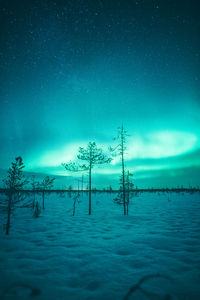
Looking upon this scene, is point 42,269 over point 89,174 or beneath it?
beneath

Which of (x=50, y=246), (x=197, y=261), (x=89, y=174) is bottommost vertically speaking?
(x=50, y=246)

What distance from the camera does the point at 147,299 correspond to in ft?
8.53

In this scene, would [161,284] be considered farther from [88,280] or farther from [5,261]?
[5,261]

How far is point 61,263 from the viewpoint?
13.3ft

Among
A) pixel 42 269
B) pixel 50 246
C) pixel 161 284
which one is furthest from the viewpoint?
pixel 50 246

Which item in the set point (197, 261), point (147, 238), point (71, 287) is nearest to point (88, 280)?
point (71, 287)

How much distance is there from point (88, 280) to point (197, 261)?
324cm

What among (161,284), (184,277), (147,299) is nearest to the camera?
(147,299)

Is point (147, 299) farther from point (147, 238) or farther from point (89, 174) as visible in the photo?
point (89, 174)

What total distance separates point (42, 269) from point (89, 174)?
1256cm

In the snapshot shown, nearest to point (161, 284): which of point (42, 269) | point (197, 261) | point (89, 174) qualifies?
point (197, 261)

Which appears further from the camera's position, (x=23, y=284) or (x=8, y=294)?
(x=23, y=284)

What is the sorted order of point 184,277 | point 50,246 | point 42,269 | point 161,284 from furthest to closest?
point 50,246, point 42,269, point 184,277, point 161,284

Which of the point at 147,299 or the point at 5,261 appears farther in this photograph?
the point at 5,261
